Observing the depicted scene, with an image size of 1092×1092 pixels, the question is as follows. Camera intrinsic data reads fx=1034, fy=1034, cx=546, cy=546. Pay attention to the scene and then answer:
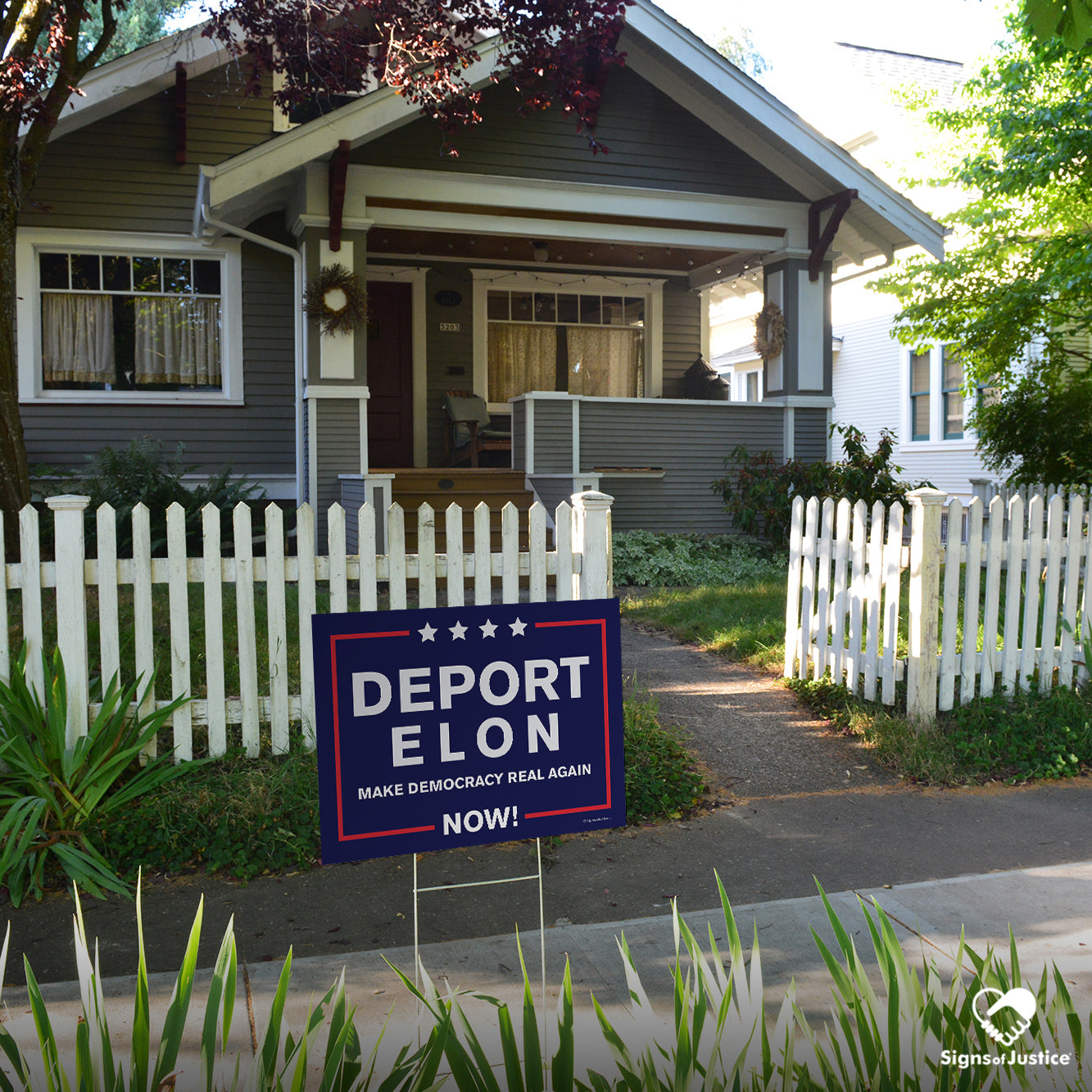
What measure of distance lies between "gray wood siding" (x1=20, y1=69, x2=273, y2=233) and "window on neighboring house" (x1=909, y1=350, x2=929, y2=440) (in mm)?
13533

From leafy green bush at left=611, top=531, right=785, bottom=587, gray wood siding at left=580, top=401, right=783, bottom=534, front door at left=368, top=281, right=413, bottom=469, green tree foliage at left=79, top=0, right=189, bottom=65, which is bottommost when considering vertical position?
leafy green bush at left=611, top=531, right=785, bottom=587

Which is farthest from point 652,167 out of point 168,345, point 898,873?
point 898,873

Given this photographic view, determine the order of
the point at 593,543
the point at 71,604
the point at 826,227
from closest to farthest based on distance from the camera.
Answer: the point at 71,604, the point at 593,543, the point at 826,227

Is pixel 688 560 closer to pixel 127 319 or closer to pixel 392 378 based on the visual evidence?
pixel 392 378

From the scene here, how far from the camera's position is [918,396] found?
20.4 meters

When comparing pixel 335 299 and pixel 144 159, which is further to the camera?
pixel 144 159

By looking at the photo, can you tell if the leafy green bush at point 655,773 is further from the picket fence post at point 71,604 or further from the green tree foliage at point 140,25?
the green tree foliage at point 140,25

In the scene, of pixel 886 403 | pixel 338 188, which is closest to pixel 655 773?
pixel 338 188

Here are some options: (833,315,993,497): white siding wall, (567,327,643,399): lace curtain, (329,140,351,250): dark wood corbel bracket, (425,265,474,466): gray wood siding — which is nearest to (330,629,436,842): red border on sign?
(329,140,351,250): dark wood corbel bracket

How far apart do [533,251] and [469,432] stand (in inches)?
103

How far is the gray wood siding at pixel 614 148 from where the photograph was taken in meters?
11.3

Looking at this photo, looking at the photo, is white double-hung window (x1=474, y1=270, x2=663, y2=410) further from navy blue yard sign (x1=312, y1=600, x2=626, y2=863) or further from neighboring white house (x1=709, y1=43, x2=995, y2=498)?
navy blue yard sign (x1=312, y1=600, x2=626, y2=863)

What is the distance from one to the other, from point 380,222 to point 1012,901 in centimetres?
946

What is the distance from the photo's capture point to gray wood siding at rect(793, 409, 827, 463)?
1276 cm
